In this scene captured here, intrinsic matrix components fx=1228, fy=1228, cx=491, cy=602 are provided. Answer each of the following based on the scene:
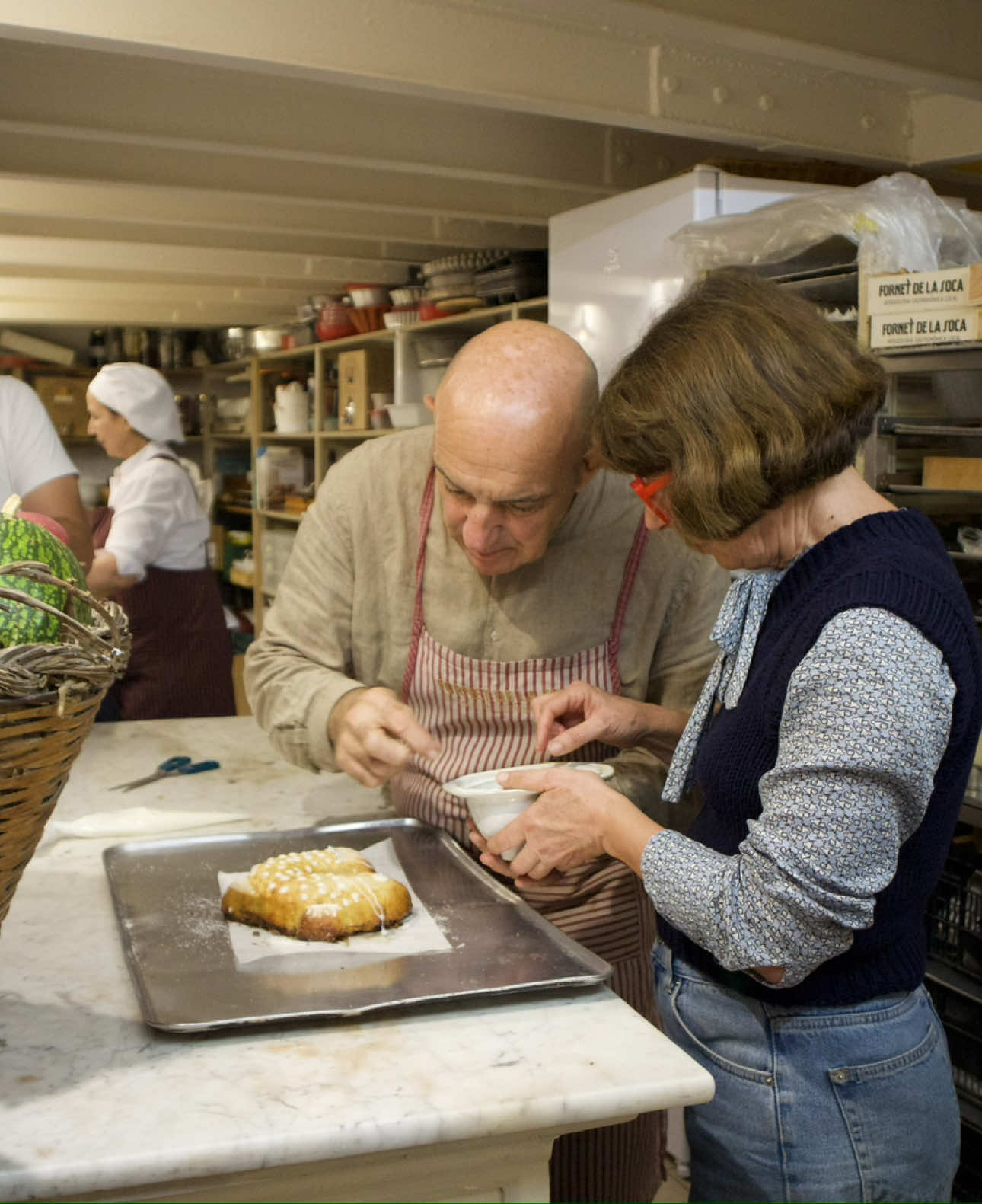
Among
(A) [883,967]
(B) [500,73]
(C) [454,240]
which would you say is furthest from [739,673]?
(C) [454,240]

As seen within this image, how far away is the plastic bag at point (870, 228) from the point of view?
2504 mm

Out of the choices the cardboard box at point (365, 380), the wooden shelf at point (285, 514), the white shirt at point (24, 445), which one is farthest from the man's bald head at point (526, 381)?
the wooden shelf at point (285, 514)

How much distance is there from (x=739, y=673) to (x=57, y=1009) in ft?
2.67

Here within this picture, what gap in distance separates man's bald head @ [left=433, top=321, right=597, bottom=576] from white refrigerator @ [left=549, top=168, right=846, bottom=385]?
3.74 feet

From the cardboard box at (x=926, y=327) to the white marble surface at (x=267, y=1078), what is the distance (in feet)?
5.14

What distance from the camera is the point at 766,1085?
1.39 meters

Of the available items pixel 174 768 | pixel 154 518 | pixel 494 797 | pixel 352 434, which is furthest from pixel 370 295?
pixel 494 797

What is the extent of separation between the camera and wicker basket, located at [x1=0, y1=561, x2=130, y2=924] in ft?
2.81

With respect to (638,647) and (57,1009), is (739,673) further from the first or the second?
(57,1009)

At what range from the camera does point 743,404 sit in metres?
1.29

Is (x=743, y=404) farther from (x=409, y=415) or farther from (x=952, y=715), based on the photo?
(x=409, y=415)

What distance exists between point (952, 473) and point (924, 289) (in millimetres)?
362

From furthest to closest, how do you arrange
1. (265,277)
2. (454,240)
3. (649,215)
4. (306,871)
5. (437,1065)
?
(265,277), (454,240), (649,215), (306,871), (437,1065)

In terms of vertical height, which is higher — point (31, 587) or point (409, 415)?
point (409, 415)
